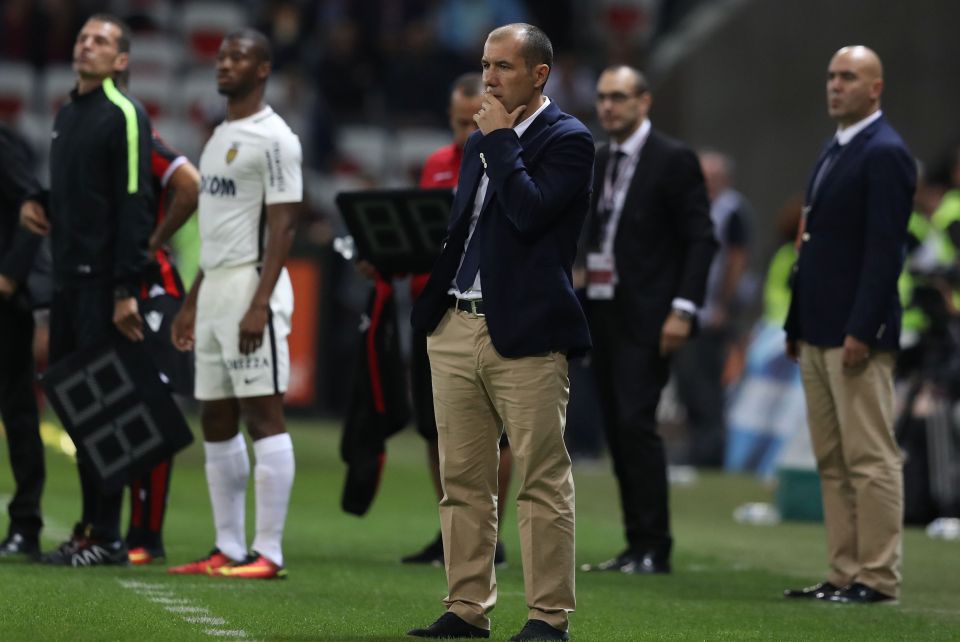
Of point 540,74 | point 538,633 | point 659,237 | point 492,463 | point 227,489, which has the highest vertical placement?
point 540,74

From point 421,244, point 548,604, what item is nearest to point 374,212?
point 421,244

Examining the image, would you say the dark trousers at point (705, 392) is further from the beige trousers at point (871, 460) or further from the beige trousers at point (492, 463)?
the beige trousers at point (492, 463)

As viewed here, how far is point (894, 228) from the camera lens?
8.27 meters

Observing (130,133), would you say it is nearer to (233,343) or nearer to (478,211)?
(233,343)

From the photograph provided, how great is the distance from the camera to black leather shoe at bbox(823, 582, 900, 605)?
8266 millimetres

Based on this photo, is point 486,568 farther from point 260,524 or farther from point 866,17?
point 866,17

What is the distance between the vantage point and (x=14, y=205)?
9.16 meters

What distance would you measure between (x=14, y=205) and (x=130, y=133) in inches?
37.0

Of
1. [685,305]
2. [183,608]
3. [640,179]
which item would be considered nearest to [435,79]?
[640,179]

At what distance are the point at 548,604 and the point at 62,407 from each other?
2928mm

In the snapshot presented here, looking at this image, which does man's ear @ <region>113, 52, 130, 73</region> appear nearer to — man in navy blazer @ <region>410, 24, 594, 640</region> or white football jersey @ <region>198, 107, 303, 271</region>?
white football jersey @ <region>198, 107, 303, 271</region>

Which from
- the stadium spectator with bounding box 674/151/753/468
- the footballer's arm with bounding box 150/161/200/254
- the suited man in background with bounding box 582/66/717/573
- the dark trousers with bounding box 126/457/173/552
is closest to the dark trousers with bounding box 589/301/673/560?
the suited man in background with bounding box 582/66/717/573

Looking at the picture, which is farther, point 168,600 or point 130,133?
point 130,133

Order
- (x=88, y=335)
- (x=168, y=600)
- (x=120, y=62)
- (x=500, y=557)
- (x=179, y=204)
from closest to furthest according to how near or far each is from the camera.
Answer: (x=168, y=600), (x=88, y=335), (x=120, y=62), (x=179, y=204), (x=500, y=557)
